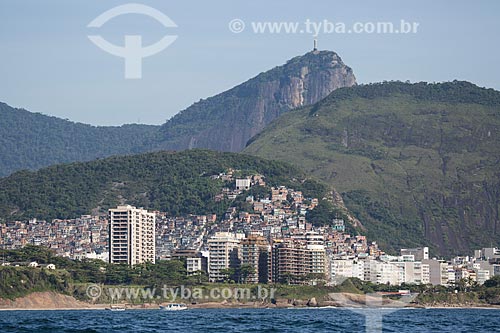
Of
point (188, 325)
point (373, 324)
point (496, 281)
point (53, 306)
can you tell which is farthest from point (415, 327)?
point (496, 281)

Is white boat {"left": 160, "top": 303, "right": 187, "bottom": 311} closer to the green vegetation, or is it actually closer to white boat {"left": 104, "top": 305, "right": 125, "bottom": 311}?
white boat {"left": 104, "top": 305, "right": 125, "bottom": 311}

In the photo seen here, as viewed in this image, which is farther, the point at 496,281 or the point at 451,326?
the point at 496,281

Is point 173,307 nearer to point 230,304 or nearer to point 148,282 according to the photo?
point 230,304

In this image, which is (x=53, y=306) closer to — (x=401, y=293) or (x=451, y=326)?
(x=401, y=293)

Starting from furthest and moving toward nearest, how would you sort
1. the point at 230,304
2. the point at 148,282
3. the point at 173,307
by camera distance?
the point at 148,282 < the point at 230,304 < the point at 173,307

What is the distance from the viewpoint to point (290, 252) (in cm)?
19762

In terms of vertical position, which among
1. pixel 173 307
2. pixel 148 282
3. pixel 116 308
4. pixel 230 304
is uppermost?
Result: pixel 148 282

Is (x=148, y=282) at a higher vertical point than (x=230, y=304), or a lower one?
higher

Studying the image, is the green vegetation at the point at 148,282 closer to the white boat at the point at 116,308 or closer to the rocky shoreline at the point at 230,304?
the rocky shoreline at the point at 230,304

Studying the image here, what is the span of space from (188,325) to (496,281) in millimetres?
108034

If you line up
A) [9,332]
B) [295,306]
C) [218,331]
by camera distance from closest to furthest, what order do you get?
[9,332] → [218,331] → [295,306]

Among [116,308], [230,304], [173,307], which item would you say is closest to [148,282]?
[230,304]

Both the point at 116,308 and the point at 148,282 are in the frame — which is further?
the point at 148,282

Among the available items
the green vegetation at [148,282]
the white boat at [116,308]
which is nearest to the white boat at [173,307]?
the white boat at [116,308]
